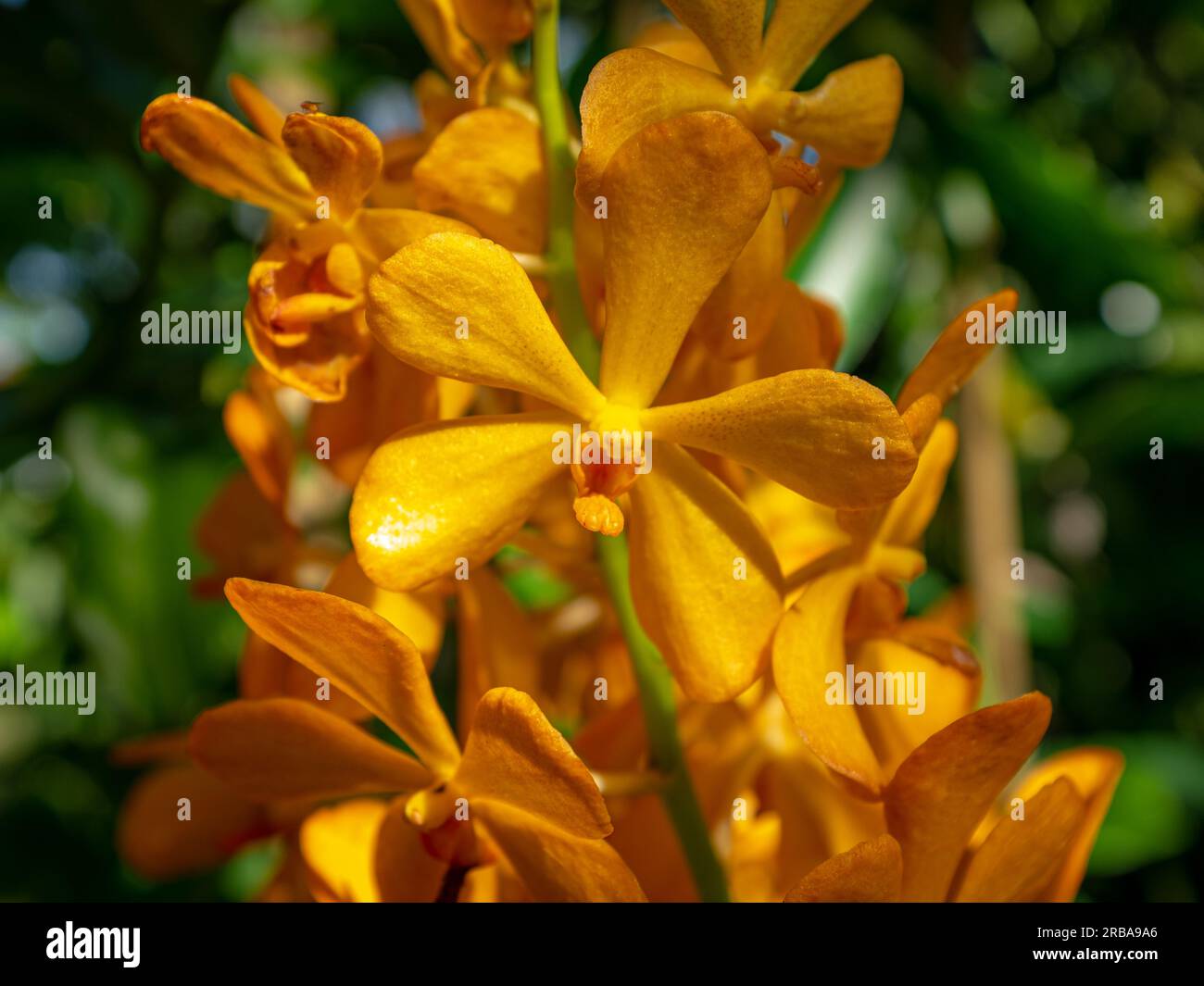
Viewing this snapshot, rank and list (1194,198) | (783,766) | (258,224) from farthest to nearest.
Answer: (1194,198) → (258,224) → (783,766)

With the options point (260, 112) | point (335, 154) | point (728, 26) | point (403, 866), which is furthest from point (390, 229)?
point (403, 866)

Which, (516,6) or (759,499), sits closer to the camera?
(516,6)

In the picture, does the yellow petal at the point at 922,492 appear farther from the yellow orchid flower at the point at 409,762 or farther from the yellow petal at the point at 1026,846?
the yellow orchid flower at the point at 409,762

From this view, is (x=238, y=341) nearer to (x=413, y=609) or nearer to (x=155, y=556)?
(x=155, y=556)

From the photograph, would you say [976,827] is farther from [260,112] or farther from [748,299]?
[260,112]

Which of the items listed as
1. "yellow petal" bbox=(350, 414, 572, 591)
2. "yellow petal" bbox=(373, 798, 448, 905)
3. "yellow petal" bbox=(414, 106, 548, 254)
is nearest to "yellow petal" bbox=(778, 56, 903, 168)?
"yellow petal" bbox=(414, 106, 548, 254)

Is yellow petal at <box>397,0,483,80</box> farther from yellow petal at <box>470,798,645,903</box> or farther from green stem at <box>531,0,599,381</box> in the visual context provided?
yellow petal at <box>470,798,645,903</box>
